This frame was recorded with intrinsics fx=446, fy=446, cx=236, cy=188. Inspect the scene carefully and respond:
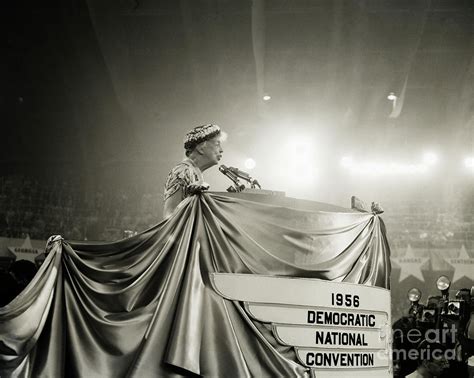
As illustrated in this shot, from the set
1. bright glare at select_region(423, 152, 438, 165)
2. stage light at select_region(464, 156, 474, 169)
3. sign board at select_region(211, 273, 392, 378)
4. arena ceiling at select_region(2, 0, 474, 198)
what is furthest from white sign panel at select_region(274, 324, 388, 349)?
stage light at select_region(464, 156, 474, 169)

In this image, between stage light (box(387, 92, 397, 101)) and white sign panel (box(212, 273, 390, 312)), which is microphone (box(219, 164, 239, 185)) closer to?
white sign panel (box(212, 273, 390, 312))

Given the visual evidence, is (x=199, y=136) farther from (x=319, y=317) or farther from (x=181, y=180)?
(x=319, y=317)

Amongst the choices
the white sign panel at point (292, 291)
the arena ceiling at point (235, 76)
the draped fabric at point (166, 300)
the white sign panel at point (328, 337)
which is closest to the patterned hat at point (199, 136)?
the draped fabric at point (166, 300)

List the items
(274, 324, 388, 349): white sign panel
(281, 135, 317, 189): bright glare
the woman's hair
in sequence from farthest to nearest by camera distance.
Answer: (281, 135, 317, 189): bright glare < the woman's hair < (274, 324, 388, 349): white sign panel

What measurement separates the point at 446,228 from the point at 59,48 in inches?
334

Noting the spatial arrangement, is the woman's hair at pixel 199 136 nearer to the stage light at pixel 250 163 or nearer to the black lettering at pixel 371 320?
the black lettering at pixel 371 320

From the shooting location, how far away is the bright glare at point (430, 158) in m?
9.57

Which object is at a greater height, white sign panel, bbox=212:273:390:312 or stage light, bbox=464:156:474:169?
stage light, bbox=464:156:474:169

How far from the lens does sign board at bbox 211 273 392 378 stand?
209 cm

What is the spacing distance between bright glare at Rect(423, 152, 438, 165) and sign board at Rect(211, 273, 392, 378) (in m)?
8.06

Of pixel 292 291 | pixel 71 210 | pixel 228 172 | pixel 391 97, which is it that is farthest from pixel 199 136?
pixel 71 210

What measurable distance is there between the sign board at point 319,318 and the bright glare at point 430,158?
26.4 ft

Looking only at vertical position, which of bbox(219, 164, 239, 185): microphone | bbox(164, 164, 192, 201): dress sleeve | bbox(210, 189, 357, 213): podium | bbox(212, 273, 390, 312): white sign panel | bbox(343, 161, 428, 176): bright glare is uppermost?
bbox(343, 161, 428, 176): bright glare

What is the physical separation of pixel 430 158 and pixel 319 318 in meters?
8.41
